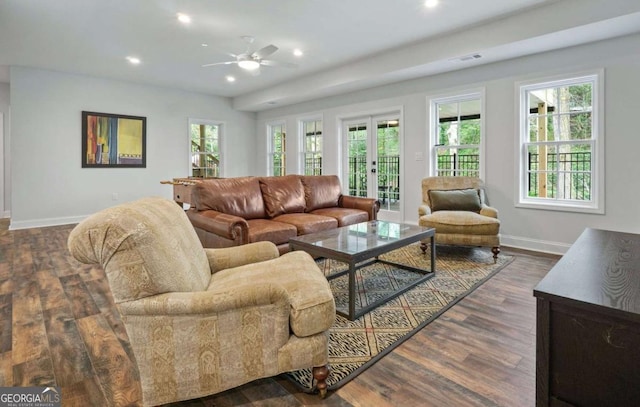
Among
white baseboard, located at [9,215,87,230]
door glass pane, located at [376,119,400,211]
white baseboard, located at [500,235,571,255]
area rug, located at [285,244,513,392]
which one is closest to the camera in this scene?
area rug, located at [285,244,513,392]

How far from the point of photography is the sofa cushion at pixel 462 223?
3627mm

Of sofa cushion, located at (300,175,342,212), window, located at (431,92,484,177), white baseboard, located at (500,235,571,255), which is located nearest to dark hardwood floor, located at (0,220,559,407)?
white baseboard, located at (500,235,571,255)

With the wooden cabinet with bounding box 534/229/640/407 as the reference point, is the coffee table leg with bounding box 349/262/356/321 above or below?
below

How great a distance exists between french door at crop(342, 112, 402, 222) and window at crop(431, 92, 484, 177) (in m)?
0.67

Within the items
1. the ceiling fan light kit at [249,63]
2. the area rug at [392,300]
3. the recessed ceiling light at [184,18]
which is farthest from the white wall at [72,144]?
the area rug at [392,300]

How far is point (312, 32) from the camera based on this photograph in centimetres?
432

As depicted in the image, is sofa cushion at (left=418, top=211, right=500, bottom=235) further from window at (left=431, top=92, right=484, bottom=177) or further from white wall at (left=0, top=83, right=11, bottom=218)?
white wall at (left=0, top=83, right=11, bottom=218)

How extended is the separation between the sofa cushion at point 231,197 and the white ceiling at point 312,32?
1896 mm

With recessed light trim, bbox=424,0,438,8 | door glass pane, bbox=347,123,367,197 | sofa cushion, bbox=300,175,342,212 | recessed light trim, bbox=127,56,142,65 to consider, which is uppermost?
recessed light trim, bbox=127,56,142,65

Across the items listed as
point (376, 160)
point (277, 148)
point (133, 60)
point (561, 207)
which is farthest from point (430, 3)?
point (277, 148)

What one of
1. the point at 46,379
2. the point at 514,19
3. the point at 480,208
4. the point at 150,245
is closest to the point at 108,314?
the point at 46,379

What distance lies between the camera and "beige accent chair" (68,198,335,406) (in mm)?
1307

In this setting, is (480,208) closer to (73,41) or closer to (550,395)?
(550,395)

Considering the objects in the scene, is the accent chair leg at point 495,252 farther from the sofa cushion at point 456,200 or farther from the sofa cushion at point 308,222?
the sofa cushion at point 308,222
